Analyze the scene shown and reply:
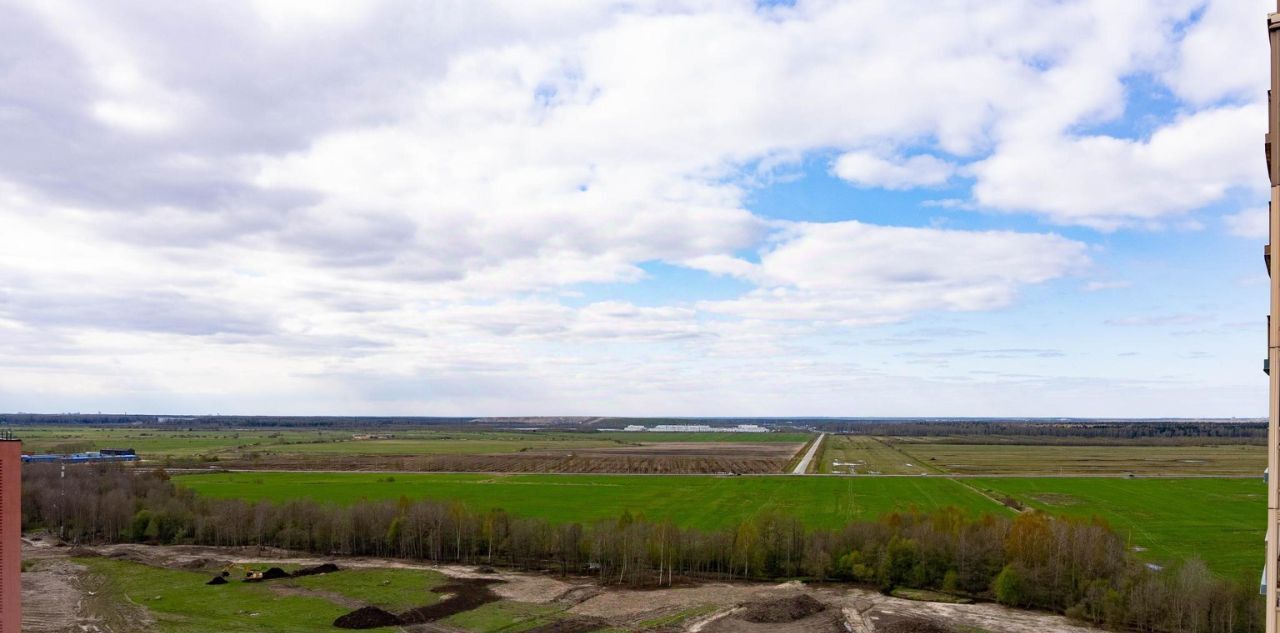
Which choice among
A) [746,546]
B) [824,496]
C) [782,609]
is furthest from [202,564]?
[824,496]

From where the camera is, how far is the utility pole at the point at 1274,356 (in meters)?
9.88

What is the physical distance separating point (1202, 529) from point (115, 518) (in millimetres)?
119896

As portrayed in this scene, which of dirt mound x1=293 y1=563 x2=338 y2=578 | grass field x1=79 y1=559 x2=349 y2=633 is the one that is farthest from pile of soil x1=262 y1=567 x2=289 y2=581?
grass field x1=79 y1=559 x2=349 y2=633

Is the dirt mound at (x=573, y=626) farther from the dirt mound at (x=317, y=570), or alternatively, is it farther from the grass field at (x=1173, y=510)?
the grass field at (x=1173, y=510)

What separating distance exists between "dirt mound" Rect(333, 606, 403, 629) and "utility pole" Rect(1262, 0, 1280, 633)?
52.8 meters

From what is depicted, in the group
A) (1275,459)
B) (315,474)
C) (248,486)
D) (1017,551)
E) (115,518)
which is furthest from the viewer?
(315,474)

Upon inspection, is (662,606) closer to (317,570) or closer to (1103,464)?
(317,570)

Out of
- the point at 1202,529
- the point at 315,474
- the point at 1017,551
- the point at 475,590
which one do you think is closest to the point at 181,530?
the point at 475,590

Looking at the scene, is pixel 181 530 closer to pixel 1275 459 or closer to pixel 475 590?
pixel 475 590

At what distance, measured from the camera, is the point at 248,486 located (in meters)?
129

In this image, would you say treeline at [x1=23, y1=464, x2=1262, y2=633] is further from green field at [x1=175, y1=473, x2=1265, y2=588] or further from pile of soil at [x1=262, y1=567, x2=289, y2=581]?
green field at [x1=175, y1=473, x2=1265, y2=588]

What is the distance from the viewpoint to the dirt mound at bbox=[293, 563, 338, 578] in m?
69.2

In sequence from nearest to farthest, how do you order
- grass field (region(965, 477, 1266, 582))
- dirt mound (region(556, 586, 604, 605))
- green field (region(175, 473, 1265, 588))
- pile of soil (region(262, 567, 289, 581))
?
dirt mound (region(556, 586, 604, 605))
pile of soil (region(262, 567, 289, 581))
grass field (region(965, 477, 1266, 582))
green field (region(175, 473, 1265, 588))

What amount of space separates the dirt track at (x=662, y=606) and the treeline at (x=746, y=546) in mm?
2921
